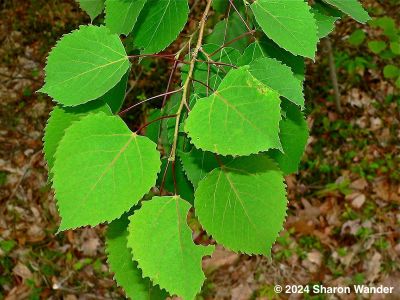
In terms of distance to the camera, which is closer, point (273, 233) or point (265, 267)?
point (273, 233)

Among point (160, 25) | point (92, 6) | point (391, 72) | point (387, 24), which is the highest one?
point (160, 25)

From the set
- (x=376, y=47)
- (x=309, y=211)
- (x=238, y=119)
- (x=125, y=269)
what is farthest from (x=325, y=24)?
(x=376, y=47)

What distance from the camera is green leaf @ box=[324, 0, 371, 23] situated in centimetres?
96

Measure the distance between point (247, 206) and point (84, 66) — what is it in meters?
0.40

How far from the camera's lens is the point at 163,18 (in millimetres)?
962

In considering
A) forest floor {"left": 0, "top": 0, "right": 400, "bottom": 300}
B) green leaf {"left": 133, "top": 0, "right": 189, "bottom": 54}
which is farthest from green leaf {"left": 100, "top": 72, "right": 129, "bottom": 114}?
forest floor {"left": 0, "top": 0, "right": 400, "bottom": 300}

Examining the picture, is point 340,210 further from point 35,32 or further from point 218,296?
point 35,32

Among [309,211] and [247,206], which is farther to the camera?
[309,211]

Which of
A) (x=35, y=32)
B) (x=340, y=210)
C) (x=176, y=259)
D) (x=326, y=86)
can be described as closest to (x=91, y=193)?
(x=176, y=259)

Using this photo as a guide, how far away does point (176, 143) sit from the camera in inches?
35.3

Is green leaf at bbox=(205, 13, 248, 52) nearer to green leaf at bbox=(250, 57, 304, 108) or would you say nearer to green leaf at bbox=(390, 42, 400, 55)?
green leaf at bbox=(250, 57, 304, 108)

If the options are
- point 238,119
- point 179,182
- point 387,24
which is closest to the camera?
point 238,119

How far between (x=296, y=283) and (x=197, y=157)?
191 cm

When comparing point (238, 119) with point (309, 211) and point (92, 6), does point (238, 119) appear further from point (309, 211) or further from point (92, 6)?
point (309, 211)
